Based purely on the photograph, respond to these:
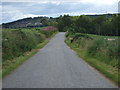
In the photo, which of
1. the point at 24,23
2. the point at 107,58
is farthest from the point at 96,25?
the point at 107,58

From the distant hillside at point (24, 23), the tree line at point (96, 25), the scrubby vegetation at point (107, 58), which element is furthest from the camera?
the tree line at point (96, 25)

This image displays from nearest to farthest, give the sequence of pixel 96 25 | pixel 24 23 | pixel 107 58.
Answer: pixel 107 58 → pixel 24 23 → pixel 96 25

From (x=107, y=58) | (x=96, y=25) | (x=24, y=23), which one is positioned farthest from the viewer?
(x=96, y=25)

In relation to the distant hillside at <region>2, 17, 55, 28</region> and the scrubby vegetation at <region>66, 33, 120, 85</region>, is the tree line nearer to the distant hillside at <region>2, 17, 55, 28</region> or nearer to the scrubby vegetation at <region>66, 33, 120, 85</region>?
the distant hillside at <region>2, 17, 55, 28</region>

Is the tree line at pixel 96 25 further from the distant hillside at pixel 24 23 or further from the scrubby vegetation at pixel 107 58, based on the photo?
the scrubby vegetation at pixel 107 58

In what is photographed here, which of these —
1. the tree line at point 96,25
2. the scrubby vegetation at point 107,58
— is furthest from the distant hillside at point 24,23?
the scrubby vegetation at point 107,58

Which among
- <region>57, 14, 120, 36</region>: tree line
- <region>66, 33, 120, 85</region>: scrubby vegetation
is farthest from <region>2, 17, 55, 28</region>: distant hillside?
<region>66, 33, 120, 85</region>: scrubby vegetation

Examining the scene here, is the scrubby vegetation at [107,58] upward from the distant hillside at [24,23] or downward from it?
downward

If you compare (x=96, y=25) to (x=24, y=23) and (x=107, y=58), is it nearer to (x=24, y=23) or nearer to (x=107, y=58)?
(x=24, y=23)

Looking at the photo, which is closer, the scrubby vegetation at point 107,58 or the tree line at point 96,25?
the scrubby vegetation at point 107,58

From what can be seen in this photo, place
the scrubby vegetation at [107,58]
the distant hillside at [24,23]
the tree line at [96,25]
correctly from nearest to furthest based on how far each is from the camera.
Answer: the scrubby vegetation at [107,58] < the distant hillside at [24,23] < the tree line at [96,25]

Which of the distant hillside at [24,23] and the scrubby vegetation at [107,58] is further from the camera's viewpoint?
the distant hillside at [24,23]

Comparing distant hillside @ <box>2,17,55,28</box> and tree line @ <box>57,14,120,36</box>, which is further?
tree line @ <box>57,14,120,36</box>

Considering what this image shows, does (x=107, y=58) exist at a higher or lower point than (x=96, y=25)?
lower
